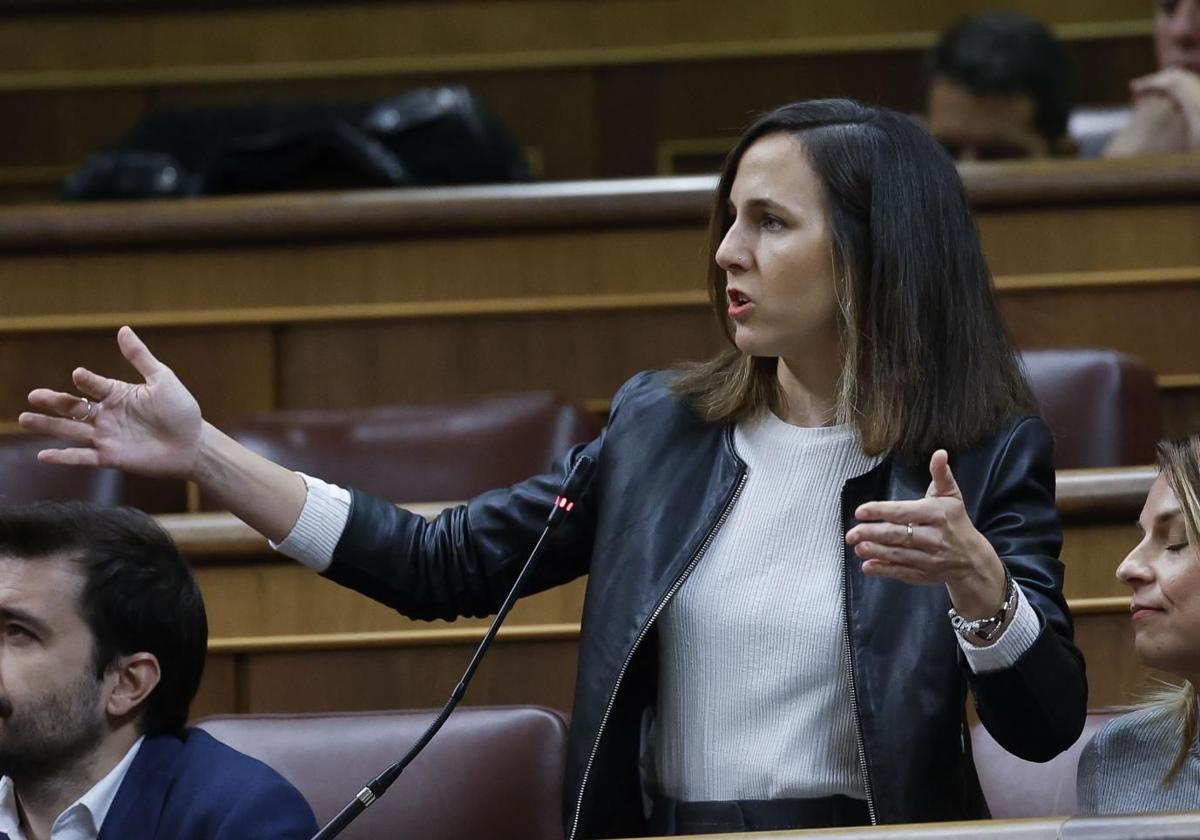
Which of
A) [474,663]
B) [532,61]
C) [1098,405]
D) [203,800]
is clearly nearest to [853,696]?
[474,663]

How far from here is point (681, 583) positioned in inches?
30.4

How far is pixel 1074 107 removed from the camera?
1882 millimetres

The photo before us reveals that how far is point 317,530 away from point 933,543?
0.28m

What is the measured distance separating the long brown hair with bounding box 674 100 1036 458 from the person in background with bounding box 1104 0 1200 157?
76 centimetres

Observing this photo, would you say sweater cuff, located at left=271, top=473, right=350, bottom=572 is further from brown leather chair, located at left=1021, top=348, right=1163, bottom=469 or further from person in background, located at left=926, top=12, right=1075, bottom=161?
person in background, located at left=926, top=12, right=1075, bottom=161

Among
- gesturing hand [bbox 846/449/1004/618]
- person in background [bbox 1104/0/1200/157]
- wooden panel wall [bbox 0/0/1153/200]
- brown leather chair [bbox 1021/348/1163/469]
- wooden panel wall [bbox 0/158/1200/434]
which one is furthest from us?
wooden panel wall [bbox 0/0/1153/200]

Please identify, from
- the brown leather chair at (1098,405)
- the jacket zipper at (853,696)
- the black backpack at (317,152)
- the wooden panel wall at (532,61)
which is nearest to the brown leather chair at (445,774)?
the jacket zipper at (853,696)

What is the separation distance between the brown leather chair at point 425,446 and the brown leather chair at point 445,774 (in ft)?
1.09

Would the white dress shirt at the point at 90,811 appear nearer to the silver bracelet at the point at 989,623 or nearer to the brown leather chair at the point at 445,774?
the brown leather chair at the point at 445,774

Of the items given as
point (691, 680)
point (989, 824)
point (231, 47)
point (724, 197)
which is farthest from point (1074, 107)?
point (989, 824)

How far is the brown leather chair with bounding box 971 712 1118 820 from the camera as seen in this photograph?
2.72 ft

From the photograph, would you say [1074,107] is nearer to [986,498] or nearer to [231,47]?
[231,47]

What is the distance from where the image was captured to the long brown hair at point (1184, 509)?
74 centimetres

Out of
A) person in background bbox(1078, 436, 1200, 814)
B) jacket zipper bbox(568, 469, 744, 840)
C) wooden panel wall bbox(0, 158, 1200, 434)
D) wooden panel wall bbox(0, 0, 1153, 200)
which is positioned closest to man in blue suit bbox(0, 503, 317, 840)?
jacket zipper bbox(568, 469, 744, 840)
